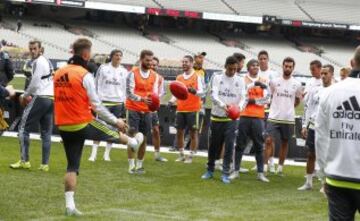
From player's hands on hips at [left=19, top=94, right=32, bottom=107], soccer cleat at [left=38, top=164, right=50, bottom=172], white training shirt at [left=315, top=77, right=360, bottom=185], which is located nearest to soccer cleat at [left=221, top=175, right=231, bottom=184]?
soccer cleat at [left=38, top=164, right=50, bottom=172]

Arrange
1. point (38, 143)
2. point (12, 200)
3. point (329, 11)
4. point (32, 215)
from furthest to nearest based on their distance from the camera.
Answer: point (329, 11), point (38, 143), point (12, 200), point (32, 215)

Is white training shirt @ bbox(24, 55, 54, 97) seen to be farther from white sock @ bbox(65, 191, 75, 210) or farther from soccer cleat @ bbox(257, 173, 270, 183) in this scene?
soccer cleat @ bbox(257, 173, 270, 183)

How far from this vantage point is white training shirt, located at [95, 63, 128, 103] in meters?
13.0

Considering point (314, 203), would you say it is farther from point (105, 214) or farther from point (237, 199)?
point (105, 214)

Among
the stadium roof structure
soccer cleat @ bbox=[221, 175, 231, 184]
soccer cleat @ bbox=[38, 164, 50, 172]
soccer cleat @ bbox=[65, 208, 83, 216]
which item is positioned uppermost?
the stadium roof structure

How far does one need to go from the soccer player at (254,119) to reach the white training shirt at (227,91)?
0.19 metres

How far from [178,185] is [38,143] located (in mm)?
4984

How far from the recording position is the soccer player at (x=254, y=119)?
11.7m

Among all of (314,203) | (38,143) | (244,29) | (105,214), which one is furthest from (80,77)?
(244,29)

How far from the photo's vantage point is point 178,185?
10688mm

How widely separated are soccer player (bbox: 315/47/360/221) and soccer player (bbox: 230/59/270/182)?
20.3 feet

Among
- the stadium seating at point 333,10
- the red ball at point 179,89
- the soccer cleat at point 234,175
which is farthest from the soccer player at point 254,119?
the stadium seating at point 333,10

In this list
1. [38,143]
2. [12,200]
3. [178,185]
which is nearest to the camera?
[12,200]

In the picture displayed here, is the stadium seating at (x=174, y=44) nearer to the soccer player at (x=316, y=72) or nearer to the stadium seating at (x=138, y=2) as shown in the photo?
the stadium seating at (x=138, y=2)
